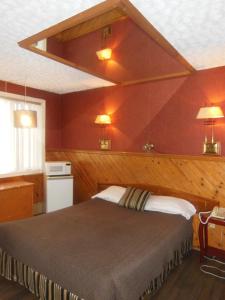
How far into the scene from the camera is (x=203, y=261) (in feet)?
9.68

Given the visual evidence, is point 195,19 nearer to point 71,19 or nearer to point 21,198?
point 71,19

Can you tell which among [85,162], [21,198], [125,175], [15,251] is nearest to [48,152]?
[85,162]

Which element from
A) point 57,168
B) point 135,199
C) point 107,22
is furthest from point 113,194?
point 107,22

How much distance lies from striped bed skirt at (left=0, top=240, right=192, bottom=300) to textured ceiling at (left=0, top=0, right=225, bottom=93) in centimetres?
237

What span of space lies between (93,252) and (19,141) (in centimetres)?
317

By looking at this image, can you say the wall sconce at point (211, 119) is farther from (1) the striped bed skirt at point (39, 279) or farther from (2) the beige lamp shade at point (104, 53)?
(2) the beige lamp shade at point (104, 53)

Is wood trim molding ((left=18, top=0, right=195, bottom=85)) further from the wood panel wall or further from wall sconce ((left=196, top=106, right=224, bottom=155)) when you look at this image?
the wood panel wall

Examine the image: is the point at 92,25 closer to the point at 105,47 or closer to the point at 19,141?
the point at 105,47

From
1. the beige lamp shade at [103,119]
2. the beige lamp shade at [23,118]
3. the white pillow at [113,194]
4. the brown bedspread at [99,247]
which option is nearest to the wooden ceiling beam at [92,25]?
the beige lamp shade at [23,118]

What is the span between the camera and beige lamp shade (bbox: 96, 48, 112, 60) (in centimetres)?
331

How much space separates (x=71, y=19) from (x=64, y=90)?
3.02m

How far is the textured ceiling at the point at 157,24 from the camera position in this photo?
1.78 m

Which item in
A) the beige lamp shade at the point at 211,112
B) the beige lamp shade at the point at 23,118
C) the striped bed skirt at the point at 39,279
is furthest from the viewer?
the beige lamp shade at the point at 23,118

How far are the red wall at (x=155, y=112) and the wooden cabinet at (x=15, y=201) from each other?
4.99 ft
